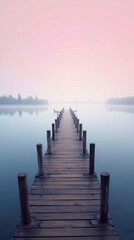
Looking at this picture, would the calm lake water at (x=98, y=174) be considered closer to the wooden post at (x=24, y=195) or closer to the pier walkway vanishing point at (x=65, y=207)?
the pier walkway vanishing point at (x=65, y=207)

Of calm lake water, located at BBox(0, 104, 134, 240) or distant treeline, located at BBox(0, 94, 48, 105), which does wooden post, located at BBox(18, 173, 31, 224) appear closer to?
calm lake water, located at BBox(0, 104, 134, 240)

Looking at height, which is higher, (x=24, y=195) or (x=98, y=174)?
(x=24, y=195)

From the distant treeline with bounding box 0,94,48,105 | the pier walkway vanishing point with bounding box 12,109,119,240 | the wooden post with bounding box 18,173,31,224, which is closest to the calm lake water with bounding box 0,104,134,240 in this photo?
the pier walkway vanishing point with bounding box 12,109,119,240

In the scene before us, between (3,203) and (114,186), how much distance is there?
276 inches

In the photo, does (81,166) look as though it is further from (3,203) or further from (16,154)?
(16,154)

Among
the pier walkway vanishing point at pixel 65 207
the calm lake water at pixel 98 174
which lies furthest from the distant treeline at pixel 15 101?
the pier walkway vanishing point at pixel 65 207

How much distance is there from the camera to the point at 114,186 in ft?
32.1

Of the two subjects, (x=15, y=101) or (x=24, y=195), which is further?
(x=15, y=101)

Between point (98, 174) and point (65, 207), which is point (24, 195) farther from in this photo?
point (98, 174)

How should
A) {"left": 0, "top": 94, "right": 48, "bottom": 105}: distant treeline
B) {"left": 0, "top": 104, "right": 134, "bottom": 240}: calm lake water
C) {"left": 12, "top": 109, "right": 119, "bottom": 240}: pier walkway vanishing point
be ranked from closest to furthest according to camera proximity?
{"left": 12, "top": 109, "right": 119, "bottom": 240}: pier walkway vanishing point, {"left": 0, "top": 104, "right": 134, "bottom": 240}: calm lake water, {"left": 0, "top": 94, "right": 48, "bottom": 105}: distant treeline

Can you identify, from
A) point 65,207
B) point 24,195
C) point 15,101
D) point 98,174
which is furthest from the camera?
point 15,101

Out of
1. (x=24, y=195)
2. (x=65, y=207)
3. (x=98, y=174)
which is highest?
(x=24, y=195)

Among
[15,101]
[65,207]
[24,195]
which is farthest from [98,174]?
[15,101]

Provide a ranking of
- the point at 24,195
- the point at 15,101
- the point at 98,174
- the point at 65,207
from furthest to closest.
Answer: the point at 15,101 < the point at 98,174 < the point at 65,207 < the point at 24,195
